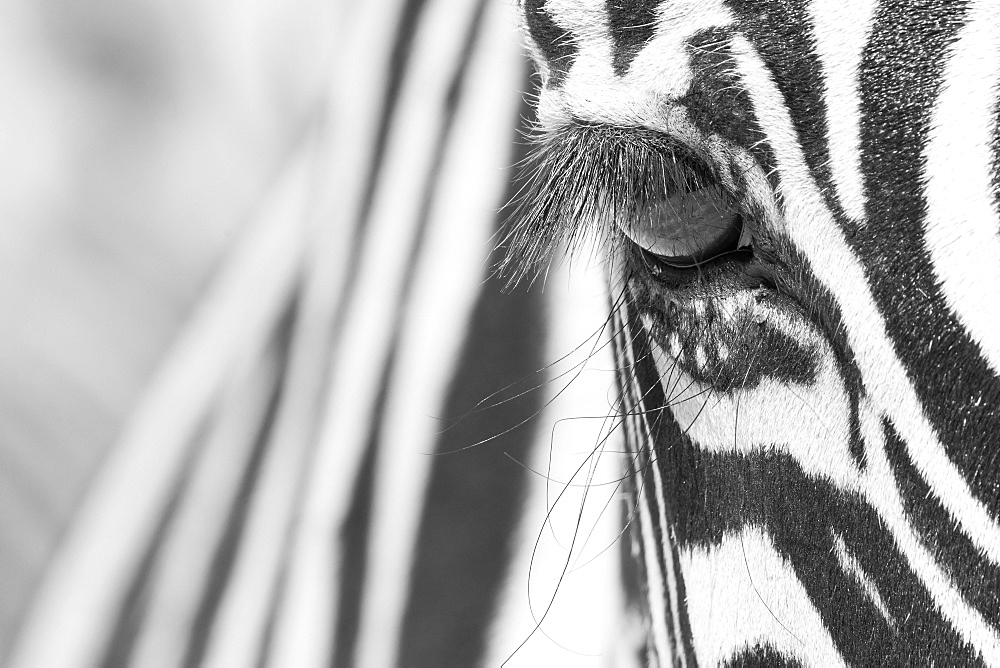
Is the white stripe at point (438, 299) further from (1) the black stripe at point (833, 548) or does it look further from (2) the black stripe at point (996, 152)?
(2) the black stripe at point (996, 152)

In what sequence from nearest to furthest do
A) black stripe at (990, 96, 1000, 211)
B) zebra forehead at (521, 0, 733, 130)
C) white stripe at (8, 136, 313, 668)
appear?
black stripe at (990, 96, 1000, 211), zebra forehead at (521, 0, 733, 130), white stripe at (8, 136, 313, 668)

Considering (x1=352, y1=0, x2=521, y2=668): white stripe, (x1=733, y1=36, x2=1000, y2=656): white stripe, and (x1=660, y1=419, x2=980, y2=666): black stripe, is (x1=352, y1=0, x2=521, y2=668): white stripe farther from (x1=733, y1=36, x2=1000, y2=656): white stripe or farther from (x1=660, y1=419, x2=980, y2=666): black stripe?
(x1=733, y1=36, x2=1000, y2=656): white stripe

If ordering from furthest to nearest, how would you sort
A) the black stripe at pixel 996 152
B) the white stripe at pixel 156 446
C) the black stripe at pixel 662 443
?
the white stripe at pixel 156 446
the black stripe at pixel 662 443
the black stripe at pixel 996 152

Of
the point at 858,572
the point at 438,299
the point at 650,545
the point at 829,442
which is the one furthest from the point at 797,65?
the point at 438,299

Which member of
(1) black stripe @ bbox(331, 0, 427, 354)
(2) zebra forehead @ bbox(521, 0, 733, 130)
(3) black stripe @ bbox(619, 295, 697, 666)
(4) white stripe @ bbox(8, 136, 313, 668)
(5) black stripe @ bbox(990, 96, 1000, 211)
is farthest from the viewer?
(1) black stripe @ bbox(331, 0, 427, 354)

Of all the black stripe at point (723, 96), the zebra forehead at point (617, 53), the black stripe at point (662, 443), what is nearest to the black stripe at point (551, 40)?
the zebra forehead at point (617, 53)

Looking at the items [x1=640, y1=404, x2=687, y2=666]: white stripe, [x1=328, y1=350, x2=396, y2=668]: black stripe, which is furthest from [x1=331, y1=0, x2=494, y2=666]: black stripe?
[x1=640, y1=404, x2=687, y2=666]: white stripe

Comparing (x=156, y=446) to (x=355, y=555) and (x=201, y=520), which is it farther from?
(x=355, y=555)
